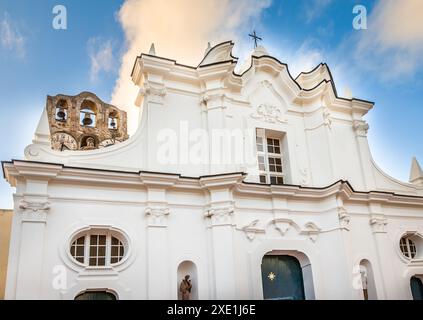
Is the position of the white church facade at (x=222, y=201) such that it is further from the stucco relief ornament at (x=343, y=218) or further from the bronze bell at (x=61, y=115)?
the bronze bell at (x=61, y=115)

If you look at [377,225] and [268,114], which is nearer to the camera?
[377,225]

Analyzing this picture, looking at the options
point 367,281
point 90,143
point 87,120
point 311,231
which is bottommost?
point 367,281

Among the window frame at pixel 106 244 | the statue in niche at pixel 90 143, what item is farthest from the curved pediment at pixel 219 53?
the statue in niche at pixel 90 143

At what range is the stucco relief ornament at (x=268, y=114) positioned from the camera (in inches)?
510

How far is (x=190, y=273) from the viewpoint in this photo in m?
10.5

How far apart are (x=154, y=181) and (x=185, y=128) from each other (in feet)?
7.34

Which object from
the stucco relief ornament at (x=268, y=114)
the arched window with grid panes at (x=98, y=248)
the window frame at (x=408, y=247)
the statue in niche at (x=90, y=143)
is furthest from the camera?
Result: the statue in niche at (x=90, y=143)

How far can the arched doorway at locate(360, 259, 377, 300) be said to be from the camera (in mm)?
11961

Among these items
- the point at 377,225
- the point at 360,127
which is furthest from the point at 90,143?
the point at 377,225

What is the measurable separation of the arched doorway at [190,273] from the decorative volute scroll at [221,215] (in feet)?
Result: 3.98

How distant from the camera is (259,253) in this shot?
36.4 ft

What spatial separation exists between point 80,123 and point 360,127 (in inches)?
418

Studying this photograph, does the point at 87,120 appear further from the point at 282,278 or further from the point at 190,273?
the point at 282,278

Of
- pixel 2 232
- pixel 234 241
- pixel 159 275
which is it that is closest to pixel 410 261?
pixel 234 241
